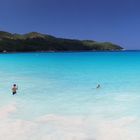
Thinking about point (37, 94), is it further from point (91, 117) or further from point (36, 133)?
point (36, 133)

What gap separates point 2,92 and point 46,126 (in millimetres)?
8959

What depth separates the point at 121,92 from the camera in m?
19.8

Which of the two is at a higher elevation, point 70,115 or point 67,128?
point 70,115

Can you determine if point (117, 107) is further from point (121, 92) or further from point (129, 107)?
point (121, 92)

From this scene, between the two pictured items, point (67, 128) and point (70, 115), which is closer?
point (67, 128)

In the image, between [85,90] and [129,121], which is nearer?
[129,121]

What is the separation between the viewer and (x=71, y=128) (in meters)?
11.4

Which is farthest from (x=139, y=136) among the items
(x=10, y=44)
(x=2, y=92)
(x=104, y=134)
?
(x=10, y=44)

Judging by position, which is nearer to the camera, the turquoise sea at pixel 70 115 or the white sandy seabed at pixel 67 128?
the white sandy seabed at pixel 67 128

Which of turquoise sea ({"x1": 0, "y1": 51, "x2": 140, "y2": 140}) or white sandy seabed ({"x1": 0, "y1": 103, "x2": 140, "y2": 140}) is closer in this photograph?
white sandy seabed ({"x1": 0, "y1": 103, "x2": 140, "y2": 140})

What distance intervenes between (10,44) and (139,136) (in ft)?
622

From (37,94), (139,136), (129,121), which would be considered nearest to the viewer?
(139,136)

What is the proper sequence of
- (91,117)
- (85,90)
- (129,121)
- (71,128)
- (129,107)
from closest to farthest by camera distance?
(71,128) → (129,121) → (91,117) → (129,107) → (85,90)

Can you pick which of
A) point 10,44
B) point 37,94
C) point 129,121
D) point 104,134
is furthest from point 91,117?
point 10,44
